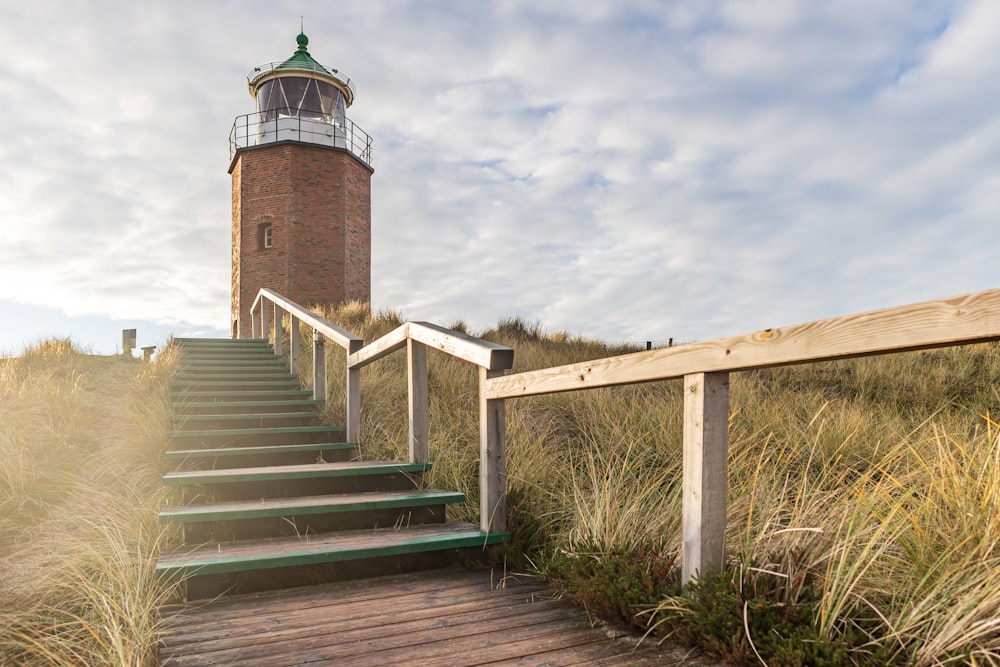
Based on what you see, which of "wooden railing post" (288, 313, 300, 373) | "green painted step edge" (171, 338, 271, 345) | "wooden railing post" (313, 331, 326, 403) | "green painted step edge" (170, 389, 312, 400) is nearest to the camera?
"wooden railing post" (313, 331, 326, 403)

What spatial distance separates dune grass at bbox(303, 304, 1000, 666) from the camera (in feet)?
6.70

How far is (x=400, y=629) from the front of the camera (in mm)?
2637

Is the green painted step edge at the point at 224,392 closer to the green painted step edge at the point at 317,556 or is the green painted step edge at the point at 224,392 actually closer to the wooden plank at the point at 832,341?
the green painted step edge at the point at 317,556

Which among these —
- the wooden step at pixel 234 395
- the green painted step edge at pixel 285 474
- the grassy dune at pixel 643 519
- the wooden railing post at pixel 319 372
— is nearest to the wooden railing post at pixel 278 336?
the wooden step at pixel 234 395

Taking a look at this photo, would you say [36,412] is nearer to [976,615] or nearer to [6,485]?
[6,485]

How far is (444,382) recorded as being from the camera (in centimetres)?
752

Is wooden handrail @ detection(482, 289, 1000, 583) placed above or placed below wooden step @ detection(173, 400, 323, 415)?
above

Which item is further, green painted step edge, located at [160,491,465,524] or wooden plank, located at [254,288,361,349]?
wooden plank, located at [254,288,361,349]

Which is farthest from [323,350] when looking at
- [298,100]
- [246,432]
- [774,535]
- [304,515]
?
[298,100]

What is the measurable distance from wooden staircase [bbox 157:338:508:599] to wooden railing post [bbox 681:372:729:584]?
1.44 m

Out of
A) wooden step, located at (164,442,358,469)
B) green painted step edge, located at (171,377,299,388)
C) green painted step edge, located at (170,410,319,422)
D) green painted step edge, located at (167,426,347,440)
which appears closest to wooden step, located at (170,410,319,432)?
green painted step edge, located at (170,410,319,422)

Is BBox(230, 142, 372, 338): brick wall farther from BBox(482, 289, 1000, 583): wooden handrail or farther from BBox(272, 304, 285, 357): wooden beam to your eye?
BBox(482, 289, 1000, 583): wooden handrail

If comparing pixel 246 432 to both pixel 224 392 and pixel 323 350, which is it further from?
pixel 224 392

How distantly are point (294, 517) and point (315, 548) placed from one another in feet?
1.69
